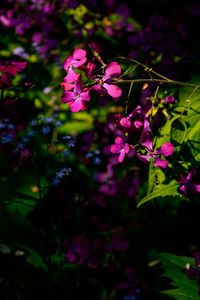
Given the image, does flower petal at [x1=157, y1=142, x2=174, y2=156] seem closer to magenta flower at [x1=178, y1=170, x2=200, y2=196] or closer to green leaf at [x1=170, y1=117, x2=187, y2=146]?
green leaf at [x1=170, y1=117, x2=187, y2=146]

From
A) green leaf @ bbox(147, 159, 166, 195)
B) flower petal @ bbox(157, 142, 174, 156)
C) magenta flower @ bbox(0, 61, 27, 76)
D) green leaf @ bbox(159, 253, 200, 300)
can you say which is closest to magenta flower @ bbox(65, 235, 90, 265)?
green leaf @ bbox(159, 253, 200, 300)

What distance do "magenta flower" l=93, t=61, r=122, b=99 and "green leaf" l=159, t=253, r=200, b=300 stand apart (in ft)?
2.57

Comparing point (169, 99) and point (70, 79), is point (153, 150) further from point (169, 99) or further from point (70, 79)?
point (70, 79)

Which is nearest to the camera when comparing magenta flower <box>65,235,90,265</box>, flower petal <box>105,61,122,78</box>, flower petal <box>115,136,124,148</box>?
flower petal <box>105,61,122,78</box>

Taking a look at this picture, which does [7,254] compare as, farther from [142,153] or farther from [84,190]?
[142,153]

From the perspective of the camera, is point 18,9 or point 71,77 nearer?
point 71,77

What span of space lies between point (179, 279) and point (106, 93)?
2.82 ft

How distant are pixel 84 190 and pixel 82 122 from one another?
113cm

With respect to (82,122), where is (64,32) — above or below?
above

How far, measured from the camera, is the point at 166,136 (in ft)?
4.96

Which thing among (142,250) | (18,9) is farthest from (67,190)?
(18,9)

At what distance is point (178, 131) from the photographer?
4.68 ft

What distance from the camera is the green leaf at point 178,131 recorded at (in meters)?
1.41

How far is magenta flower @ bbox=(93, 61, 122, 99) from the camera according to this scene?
4.47ft
